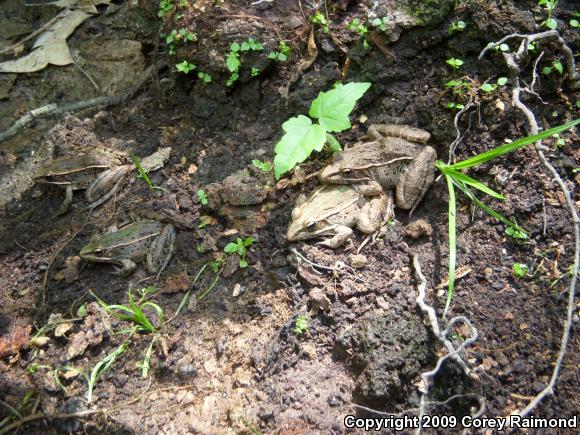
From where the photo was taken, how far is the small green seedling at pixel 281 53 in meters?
4.15

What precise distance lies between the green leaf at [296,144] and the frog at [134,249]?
1416 millimetres

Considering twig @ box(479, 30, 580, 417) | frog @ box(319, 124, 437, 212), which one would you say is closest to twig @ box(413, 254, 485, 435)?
twig @ box(479, 30, 580, 417)

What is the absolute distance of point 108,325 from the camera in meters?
3.60

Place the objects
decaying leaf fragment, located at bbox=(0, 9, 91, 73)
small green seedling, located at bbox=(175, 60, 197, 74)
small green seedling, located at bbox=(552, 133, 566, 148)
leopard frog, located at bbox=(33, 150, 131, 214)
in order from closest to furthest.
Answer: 1. small green seedling, located at bbox=(552, 133, 566, 148)
2. small green seedling, located at bbox=(175, 60, 197, 74)
3. leopard frog, located at bbox=(33, 150, 131, 214)
4. decaying leaf fragment, located at bbox=(0, 9, 91, 73)

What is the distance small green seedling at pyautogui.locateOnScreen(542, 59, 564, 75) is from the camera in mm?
3498

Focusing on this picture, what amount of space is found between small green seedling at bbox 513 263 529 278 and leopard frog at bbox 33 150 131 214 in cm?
380

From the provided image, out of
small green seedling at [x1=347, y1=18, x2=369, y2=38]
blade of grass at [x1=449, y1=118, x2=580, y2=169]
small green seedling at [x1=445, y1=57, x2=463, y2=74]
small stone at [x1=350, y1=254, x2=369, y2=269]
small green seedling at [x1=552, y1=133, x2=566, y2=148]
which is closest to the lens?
blade of grass at [x1=449, y1=118, x2=580, y2=169]

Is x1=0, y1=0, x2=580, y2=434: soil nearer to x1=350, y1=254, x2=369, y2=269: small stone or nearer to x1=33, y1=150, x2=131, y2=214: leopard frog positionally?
x1=350, y1=254, x2=369, y2=269: small stone

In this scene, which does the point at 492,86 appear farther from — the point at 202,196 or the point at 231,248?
the point at 202,196

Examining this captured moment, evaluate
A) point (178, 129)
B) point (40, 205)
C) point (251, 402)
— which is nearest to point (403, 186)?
point (251, 402)

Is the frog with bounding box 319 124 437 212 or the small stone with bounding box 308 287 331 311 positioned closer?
the small stone with bounding box 308 287 331 311

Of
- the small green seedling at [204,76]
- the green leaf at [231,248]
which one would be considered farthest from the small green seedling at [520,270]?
the small green seedling at [204,76]

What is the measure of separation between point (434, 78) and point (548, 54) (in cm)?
93

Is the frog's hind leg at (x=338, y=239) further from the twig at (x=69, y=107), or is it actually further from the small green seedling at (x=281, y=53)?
the twig at (x=69, y=107)
